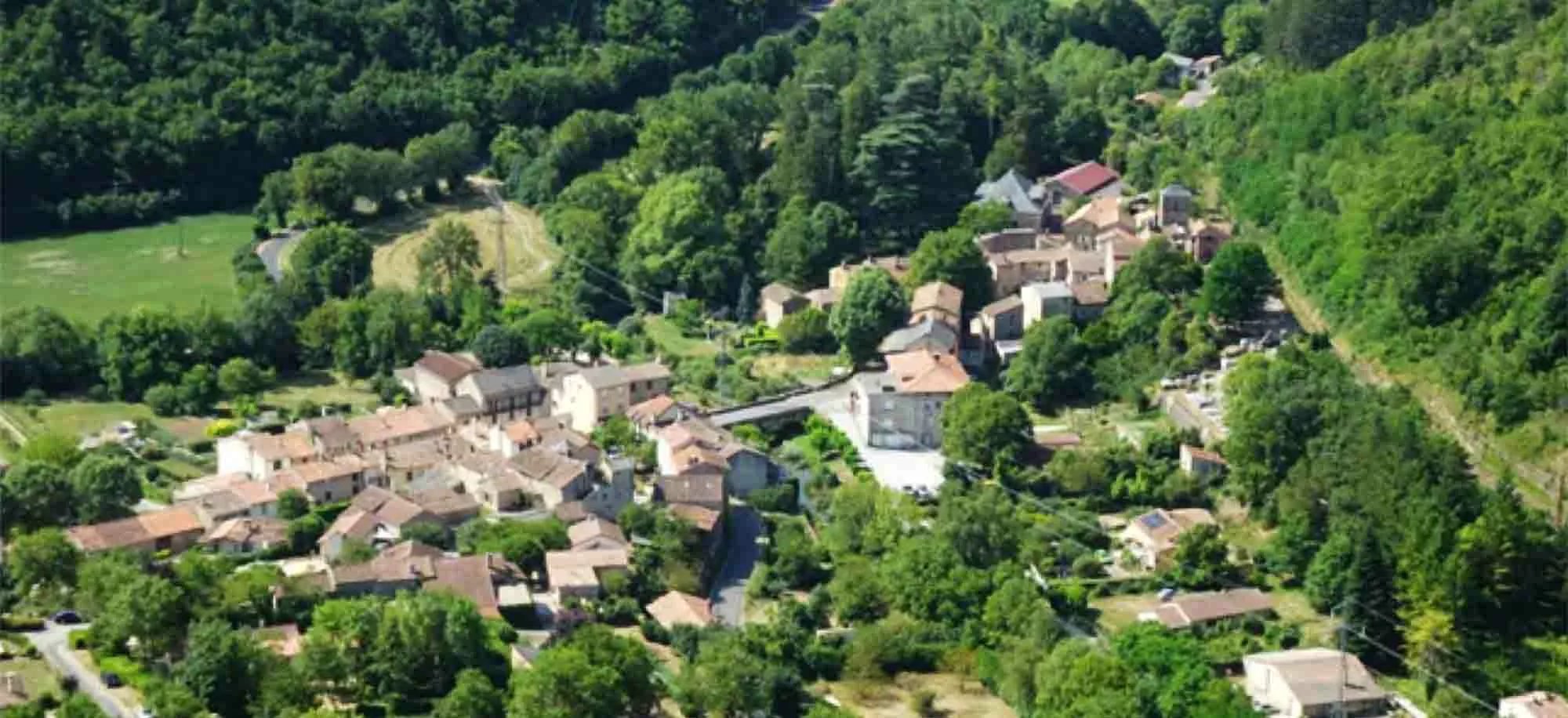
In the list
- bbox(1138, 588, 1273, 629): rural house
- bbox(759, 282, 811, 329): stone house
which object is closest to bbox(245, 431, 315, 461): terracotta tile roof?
bbox(759, 282, 811, 329): stone house

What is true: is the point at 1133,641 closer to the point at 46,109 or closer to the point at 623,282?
the point at 623,282

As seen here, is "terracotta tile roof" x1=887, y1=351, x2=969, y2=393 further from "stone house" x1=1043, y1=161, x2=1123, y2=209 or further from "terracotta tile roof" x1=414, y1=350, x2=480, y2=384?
"stone house" x1=1043, y1=161, x2=1123, y2=209

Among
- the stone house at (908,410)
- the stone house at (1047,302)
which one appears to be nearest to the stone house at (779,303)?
the stone house at (1047,302)

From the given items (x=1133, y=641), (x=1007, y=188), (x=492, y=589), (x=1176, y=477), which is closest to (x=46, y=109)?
(x=1007, y=188)

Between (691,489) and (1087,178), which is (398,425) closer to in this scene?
(691,489)

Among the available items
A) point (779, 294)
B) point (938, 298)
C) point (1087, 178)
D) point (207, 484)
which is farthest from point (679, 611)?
point (1087, 178)

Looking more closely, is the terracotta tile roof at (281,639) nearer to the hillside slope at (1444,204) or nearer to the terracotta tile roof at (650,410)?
the terracotta tile roof at (650,410)
